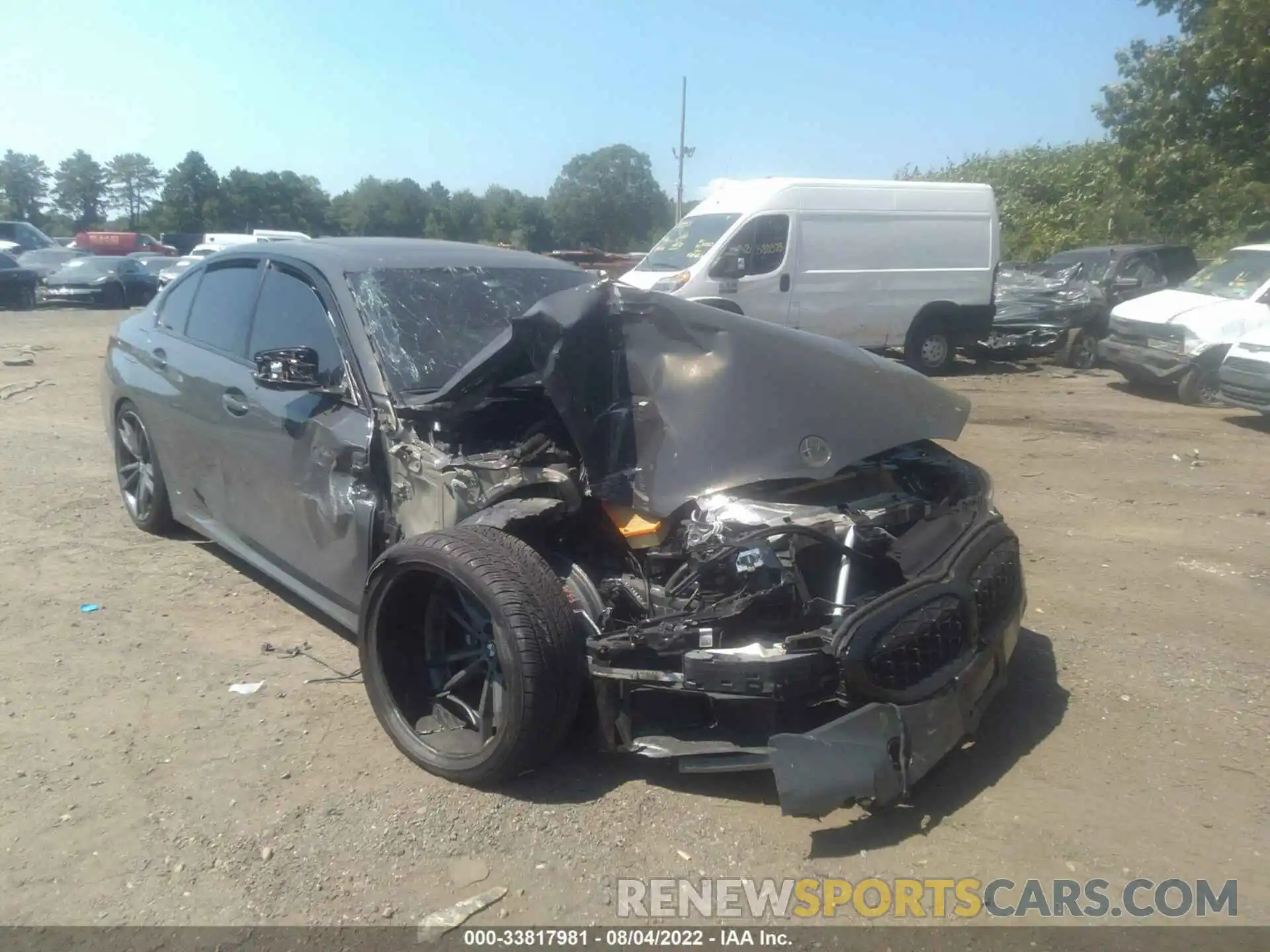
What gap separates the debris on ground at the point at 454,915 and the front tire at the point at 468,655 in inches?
17.8

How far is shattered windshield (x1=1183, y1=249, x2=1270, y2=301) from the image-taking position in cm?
1216

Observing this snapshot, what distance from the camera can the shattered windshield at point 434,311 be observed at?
4168mm

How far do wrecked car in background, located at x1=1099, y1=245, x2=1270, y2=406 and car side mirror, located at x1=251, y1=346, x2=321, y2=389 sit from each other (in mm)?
10568

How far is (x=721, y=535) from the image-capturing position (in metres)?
3.34

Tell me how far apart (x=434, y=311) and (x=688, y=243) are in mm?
9107

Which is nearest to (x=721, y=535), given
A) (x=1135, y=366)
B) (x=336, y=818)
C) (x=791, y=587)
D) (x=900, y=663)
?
(x=791, y=587)

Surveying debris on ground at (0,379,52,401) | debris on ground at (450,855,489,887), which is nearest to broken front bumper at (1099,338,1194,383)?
debris on ground at (450,855,489,887)

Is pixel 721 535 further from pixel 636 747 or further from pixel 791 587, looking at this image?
pixel 636 747

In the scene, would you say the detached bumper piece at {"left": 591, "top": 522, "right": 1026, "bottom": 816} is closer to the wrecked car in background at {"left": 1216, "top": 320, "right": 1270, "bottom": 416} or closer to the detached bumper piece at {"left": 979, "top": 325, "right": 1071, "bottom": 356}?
the wrecked car in background at {"left": 1216, "top": 320, "right": 1270, "bottom": 416}

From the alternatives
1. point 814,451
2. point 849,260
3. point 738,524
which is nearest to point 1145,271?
point 849,260

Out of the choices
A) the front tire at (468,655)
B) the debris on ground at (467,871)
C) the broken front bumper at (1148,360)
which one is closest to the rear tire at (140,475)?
the front tire at (468,655)

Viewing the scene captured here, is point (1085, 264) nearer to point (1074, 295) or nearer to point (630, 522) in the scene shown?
point (1074, 295)
